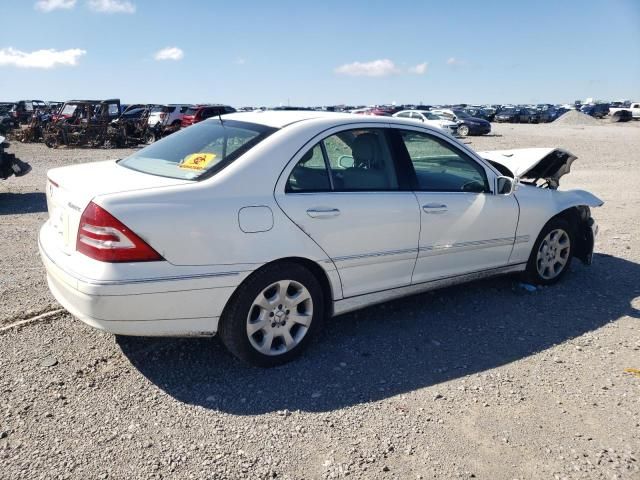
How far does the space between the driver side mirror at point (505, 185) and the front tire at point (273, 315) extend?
186cm

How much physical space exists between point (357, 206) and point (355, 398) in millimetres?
1231

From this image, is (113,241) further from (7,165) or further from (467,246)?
(7,165)

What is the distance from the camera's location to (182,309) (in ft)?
9.98

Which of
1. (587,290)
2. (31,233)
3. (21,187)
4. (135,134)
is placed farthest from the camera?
(135,134)

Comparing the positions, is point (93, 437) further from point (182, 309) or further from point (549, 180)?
point (549, 180)

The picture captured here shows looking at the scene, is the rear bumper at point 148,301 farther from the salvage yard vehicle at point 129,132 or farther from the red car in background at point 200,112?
the red car in background at point 200,112

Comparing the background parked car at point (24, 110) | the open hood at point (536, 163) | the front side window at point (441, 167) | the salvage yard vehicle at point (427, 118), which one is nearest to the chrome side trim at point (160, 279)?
the front side window at point (441, 167)

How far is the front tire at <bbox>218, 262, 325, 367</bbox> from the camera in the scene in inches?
127

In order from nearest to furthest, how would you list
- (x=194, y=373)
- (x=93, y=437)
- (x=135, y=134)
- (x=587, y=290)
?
(x=93, y=437), (x=194, y=373), (x=587, y=290), (x=135, y=134)

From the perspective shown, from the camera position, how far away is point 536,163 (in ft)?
16.9

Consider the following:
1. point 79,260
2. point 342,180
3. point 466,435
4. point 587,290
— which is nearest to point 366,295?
point 342,180

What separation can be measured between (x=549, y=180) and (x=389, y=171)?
8.16 feet

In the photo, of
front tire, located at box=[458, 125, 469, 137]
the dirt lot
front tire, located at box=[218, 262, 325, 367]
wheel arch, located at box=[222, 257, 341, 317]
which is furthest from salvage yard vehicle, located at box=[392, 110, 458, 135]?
front tire, located at box=[218, 262, 325, 367]

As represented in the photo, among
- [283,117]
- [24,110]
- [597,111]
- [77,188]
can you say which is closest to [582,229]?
[283,117]
